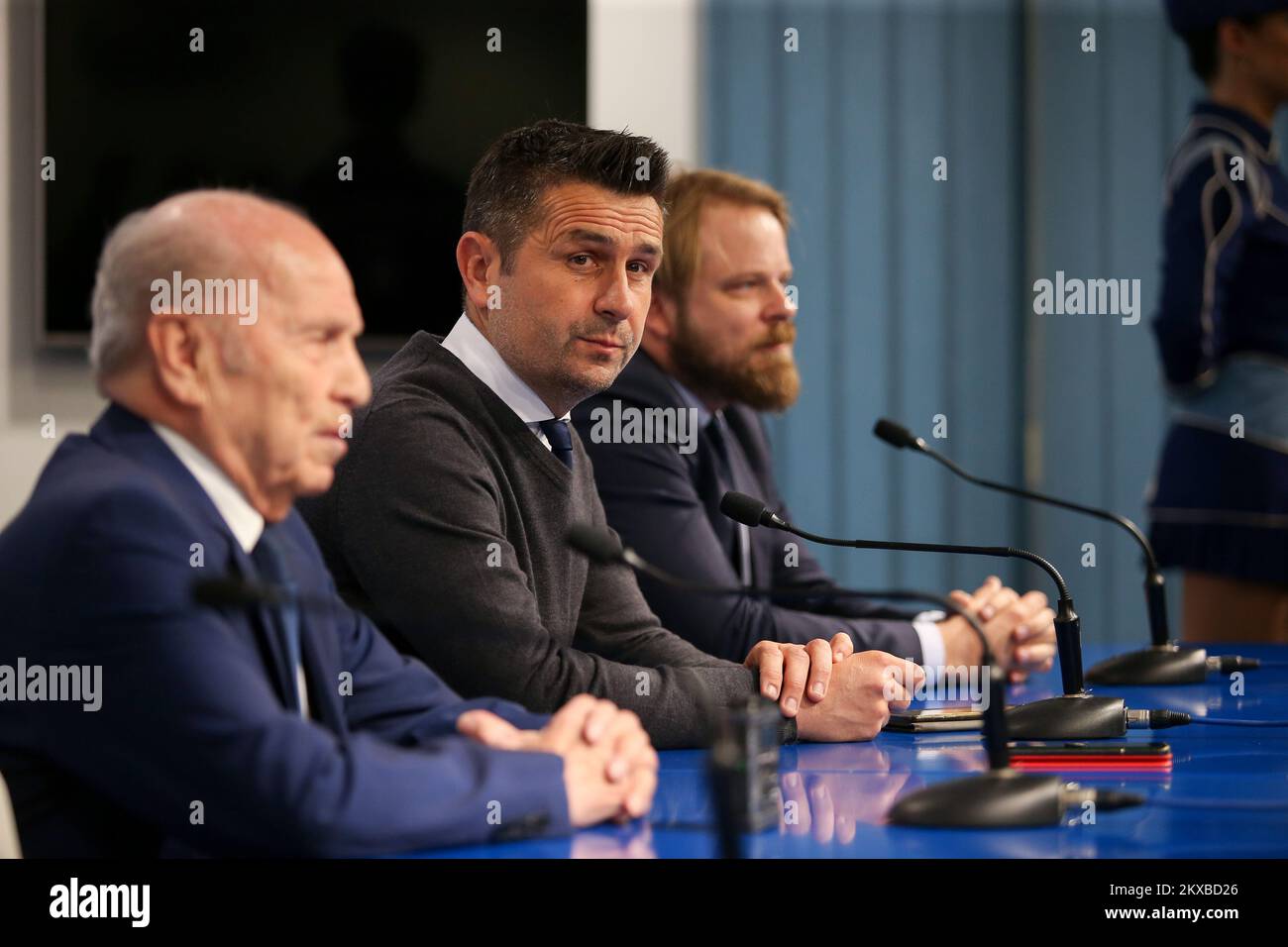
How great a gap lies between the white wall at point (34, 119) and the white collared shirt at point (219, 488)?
24.8 inches

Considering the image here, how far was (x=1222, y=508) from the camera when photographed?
2791 mm

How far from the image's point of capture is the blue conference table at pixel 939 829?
1178 millimetres

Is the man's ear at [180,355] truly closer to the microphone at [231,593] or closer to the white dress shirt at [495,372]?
the microphone at [231,593]

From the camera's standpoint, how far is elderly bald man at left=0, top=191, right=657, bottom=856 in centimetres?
110

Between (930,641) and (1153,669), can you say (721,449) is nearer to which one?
(930,641)

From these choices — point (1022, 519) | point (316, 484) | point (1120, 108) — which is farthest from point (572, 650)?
point (1120, 108)

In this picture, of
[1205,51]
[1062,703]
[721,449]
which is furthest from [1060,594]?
[1205,51]

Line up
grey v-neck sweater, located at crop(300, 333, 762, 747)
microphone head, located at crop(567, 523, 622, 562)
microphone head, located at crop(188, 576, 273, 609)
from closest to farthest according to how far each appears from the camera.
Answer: microphone head, located at crop(188, 576, 273, 609) → microphone head, located at crop(567, 523, 622, 562) → grey v-neck sweater, located at crop(300, 333, 762, 747)

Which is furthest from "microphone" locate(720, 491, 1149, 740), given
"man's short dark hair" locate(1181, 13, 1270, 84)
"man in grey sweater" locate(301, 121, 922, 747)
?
"man's short dark hair" locate(1181, 13, 1270, 84)

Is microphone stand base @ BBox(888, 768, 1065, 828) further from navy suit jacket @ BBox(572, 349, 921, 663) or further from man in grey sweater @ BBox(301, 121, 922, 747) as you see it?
navy suit jacket @ BBox(572, 349, 921, 663)

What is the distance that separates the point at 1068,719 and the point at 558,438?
65 cm

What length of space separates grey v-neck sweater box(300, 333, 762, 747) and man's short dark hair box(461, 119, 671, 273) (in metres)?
0.22

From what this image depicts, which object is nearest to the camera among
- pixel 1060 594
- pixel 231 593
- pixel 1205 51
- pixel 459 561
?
pixel 231 593

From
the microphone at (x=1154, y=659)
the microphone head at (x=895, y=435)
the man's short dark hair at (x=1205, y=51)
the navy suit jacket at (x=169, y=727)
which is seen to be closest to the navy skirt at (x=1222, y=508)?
the microphone at (x=1154, y=659)
